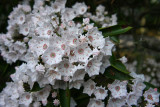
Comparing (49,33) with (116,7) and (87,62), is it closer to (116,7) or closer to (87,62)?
(87,62)

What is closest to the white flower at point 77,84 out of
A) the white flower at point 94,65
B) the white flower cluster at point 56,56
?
the white flower cluster at point 56,56

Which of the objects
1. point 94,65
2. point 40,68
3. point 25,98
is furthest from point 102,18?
point 25,98

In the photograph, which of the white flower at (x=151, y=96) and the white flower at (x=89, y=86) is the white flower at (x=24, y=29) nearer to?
the white flower at (x=89, y=86)

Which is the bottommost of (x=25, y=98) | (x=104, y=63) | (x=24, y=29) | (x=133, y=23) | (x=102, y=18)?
(x=25, y=98)

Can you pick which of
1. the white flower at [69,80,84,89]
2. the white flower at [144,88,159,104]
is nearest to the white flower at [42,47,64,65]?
the white flower at [69,80,84,89]

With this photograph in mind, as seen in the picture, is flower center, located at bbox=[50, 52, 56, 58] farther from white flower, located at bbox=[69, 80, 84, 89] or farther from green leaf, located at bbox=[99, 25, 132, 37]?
green leaf, located at bbox=[99, 25, 132, 37]

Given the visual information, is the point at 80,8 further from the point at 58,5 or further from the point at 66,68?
the point at 66,68
